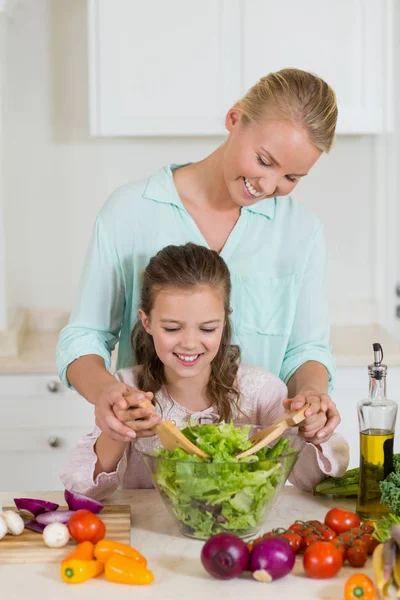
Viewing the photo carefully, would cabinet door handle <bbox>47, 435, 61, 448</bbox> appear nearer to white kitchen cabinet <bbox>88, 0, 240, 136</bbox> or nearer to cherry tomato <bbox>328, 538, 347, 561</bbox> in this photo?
white kitchen cabinet <bbox>88, 0, 240, 136</bbox>

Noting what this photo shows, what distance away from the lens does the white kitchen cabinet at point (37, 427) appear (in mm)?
3318

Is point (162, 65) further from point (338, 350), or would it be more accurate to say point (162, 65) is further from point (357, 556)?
point (357, 556)

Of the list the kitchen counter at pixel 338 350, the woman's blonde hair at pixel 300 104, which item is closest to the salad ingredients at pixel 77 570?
the woman's blonde hair at pixel 300 104

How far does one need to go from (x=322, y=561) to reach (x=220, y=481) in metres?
0.20

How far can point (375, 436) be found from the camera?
1644mm

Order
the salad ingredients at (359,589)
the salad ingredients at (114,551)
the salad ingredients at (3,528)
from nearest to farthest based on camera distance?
the salad ingredients at (359,589), the salad ingredients at (114,551), the salad ingredients at (3,528)

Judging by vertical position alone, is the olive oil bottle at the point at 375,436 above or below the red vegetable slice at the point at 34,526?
above

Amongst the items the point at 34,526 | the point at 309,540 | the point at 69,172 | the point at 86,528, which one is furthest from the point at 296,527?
the point at 69,172

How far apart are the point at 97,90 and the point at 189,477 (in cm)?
222

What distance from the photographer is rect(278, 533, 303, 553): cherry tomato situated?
1506mm

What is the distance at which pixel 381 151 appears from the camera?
12.8 feet

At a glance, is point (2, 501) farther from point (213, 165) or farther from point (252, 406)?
point (213, 165)

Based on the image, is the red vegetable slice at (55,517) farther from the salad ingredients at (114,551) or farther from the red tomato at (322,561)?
the red tomato at (322,561)

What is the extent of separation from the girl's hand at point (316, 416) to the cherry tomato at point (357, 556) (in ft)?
0.90
